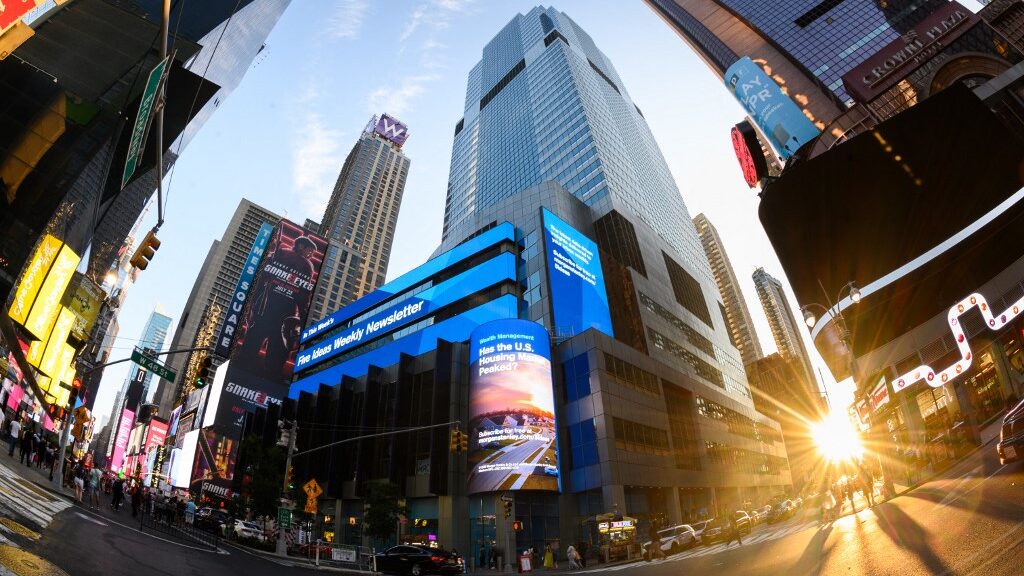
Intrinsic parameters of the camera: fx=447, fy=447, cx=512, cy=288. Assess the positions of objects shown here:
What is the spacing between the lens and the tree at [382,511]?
31.4 meters

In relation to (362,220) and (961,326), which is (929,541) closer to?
(961,326)

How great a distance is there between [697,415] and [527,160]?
190 ft

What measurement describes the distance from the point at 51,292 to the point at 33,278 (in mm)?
2649

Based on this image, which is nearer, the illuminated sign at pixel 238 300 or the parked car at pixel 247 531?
the parked car at pixel 247 531

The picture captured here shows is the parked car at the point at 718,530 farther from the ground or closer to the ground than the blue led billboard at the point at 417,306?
closer to the ground

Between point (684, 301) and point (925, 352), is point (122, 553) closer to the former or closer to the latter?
point (925, 352)

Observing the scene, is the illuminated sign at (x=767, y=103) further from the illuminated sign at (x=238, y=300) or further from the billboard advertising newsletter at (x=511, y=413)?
the illuminated sign at (x=238, y=300)

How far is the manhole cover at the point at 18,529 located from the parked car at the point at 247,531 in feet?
72.0

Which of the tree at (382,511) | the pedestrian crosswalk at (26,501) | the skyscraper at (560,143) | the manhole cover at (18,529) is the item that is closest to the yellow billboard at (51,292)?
the pedestrian crosswalk at (26,501)

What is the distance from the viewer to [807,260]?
39.7 meters

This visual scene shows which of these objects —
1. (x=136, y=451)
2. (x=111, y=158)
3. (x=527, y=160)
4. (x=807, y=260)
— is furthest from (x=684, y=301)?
(x=136, y=451)

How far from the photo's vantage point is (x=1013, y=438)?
14344 millimetres

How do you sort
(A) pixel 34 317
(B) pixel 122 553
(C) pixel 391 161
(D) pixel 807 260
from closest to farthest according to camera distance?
(B) pixel 122 553 < (A) pixel 34 317 < (D) pixel 807 260 < (C) pixel 391 161

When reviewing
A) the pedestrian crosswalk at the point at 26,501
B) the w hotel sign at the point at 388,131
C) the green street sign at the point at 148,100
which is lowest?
the pedestrian crosswalk at the point at 26,501
